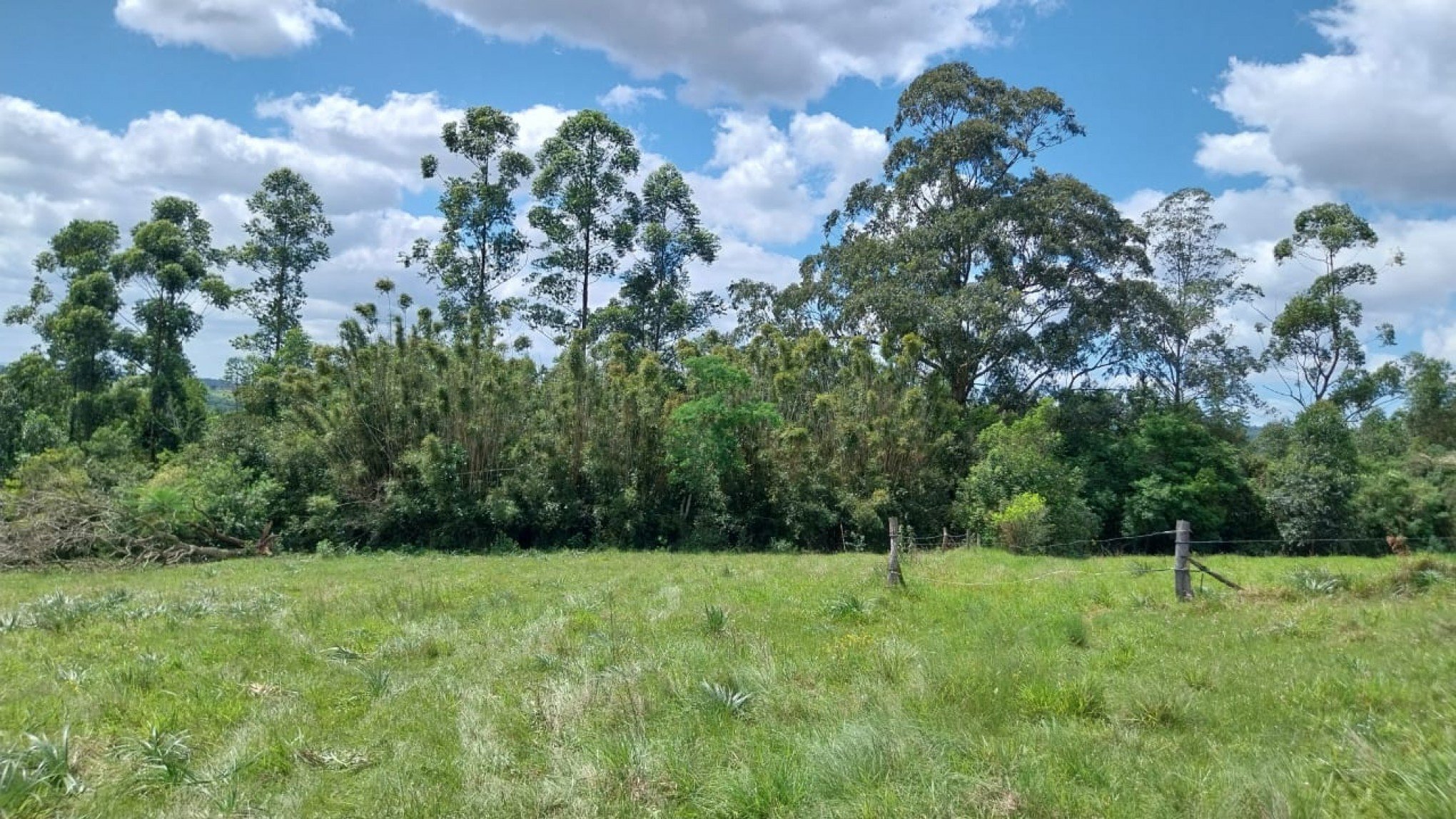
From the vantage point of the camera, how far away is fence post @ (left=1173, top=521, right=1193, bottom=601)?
1063 centimetres

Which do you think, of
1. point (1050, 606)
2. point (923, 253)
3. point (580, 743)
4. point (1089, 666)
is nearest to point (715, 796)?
point (580, 743)

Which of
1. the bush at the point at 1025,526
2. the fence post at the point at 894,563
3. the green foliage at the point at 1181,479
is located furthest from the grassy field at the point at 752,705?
the green foliage at the point at 1181,479

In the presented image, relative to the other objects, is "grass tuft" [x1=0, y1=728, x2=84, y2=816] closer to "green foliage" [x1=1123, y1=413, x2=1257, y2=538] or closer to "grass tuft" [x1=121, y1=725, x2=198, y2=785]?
"grass tuft" [x1=121, y1=725, x2=198, y2=785]

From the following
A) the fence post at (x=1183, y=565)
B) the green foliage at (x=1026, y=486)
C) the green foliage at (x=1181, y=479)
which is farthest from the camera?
the green foliage at (x=1181, y=479)

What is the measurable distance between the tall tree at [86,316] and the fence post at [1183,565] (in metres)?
39.0

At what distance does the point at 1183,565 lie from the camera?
10.8 m

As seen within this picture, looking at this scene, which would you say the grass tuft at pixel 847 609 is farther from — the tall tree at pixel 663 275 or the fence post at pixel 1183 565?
the tall tree at pixel 663 275

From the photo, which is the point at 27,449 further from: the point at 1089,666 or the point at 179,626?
the point at 1089,666

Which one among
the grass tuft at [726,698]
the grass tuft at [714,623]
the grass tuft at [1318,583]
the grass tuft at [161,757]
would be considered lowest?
the grass tuft at [161,757]

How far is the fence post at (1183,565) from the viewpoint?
10634 millimetres

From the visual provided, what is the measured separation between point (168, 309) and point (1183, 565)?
1523 inches

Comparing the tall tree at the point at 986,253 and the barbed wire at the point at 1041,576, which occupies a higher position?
the tall tree at the point at 986,253

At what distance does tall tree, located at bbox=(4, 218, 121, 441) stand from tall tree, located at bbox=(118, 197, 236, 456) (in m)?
1.09

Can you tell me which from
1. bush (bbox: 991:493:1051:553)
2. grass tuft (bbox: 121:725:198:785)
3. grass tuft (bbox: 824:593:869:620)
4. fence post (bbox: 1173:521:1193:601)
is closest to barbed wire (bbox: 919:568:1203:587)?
fence post (bbox: 1173:521:1193:601)
